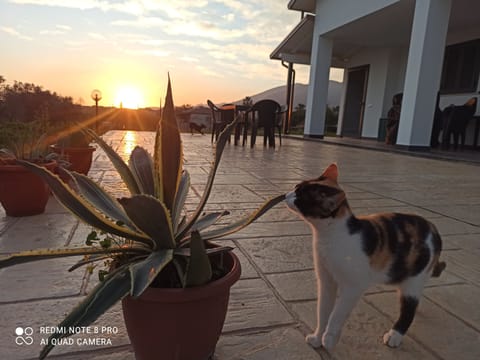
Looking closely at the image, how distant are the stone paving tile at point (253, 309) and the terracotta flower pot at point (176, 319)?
0.25 m

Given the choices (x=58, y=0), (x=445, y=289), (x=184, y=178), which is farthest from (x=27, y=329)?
(x=58, y=0)

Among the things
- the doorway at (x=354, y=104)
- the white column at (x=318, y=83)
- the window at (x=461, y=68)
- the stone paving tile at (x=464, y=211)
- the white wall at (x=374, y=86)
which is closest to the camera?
the stone paving tile at (x=464, y=211)

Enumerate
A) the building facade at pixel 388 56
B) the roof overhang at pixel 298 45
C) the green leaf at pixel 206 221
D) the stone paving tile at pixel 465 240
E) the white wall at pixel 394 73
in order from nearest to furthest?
the green leaf at pixel 206 221 → the stone paving tile at pixel 465 240 → the building facade at pixel 388 56 → the roof overhang at pixel 298 45 → the white wall at pixel 394 73

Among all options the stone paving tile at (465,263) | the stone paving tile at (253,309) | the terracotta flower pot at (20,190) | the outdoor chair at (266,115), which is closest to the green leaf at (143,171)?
the stone paving tile at (253,309)

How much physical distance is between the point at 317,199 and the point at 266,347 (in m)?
0.45

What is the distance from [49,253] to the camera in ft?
2.22

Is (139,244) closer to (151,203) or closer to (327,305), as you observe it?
(151,203)

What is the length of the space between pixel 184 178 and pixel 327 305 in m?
0.59

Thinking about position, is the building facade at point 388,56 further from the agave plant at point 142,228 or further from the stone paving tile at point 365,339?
the agave plant at point 142,228

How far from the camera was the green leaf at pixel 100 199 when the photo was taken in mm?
853

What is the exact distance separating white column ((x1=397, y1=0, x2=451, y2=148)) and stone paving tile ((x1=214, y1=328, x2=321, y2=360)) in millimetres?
6388

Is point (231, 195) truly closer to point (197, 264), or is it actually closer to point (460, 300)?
point (460, 300)

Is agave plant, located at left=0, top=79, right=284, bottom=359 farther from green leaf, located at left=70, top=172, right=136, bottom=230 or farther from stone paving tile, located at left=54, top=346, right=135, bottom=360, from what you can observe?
stone paving tile, located at left=54, top=346, right=135, bottom=360

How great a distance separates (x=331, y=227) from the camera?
0.86m
